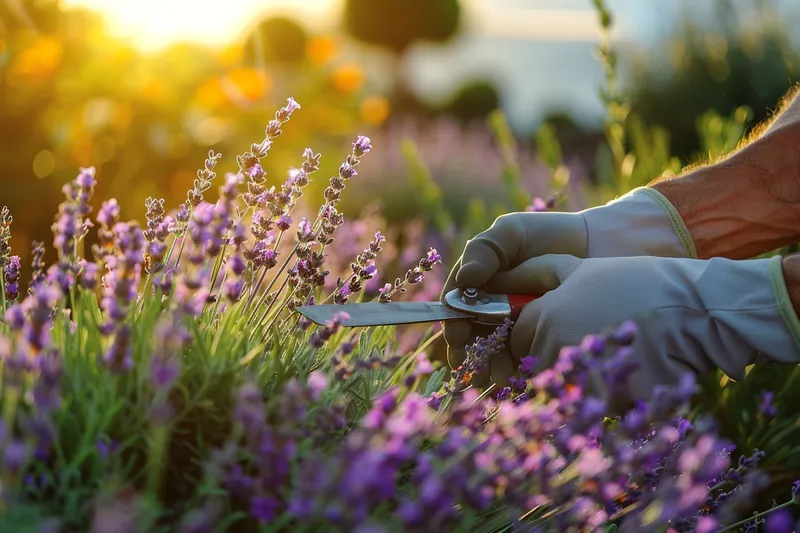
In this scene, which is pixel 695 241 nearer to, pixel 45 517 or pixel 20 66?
pixel 45 517

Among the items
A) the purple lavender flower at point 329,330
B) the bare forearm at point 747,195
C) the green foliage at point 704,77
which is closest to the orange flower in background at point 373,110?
the green foliage at point 704,77

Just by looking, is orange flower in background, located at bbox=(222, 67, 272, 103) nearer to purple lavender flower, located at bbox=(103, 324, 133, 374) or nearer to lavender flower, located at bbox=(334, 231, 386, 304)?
lavender flower, located at bbox=(334, 231, 386, 304)

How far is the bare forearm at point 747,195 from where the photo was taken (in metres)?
2.41

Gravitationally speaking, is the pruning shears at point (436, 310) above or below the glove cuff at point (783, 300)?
above

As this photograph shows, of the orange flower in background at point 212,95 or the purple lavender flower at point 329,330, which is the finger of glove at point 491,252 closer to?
the purple lavender flower at point 329,330

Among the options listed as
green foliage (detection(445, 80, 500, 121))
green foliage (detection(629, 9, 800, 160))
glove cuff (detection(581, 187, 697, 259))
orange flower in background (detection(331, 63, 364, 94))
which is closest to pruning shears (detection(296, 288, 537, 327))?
glove cuff (detection(581, 187, 697, 259))

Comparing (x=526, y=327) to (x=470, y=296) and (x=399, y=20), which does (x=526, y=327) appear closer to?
(x=470, y=296)

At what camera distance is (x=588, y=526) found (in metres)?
1.19

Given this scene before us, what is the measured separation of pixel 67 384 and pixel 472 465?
604 mm

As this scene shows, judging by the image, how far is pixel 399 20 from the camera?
2256 cm

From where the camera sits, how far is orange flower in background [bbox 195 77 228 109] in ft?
17.2

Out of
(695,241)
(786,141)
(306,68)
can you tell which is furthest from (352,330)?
(306,68)

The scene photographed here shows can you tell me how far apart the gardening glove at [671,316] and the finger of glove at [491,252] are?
0.14 m

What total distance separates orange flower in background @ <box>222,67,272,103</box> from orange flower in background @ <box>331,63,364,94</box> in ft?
4.43
